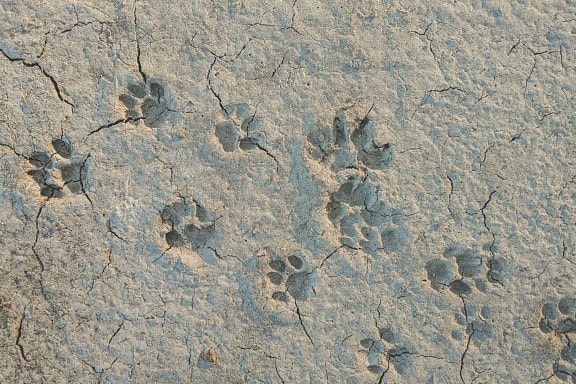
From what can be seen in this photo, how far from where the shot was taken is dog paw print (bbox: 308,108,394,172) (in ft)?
8.25

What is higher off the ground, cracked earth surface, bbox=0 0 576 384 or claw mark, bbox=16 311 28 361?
cracked earth surface, bbox=0 0 576 384

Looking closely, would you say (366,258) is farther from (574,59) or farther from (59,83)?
(59,83)

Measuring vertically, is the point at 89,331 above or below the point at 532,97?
below

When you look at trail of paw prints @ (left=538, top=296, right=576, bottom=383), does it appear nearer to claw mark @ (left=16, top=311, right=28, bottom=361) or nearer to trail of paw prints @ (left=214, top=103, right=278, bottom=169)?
trail of paw prints @ (left=214, top=103, right=278, bottom=169)

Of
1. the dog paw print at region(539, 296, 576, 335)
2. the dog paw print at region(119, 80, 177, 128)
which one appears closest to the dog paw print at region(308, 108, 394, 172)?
the dog paw print at region(119, 80, 177, 128)

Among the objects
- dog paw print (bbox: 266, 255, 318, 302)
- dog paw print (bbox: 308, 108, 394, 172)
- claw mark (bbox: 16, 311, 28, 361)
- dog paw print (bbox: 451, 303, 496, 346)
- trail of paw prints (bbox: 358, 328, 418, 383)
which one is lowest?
claw mark (bbox: 16, 311, 28, 361)

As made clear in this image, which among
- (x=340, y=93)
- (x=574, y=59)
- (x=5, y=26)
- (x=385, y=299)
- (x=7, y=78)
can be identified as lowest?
(x=385, y=299)

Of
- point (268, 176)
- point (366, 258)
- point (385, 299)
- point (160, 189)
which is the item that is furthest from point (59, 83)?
point (385, 299)

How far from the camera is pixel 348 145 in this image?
8.26ft

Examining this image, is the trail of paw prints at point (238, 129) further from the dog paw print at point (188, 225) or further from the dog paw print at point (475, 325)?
the dog paw print at point (475, 325)

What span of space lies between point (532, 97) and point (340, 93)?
83 cm

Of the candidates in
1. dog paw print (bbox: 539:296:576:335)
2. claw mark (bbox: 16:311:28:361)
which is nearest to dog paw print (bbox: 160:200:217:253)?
claw mark (bbox: 16:311:28:361)

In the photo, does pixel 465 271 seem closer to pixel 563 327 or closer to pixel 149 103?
pixel 563 327

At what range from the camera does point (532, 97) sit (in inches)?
99.3
